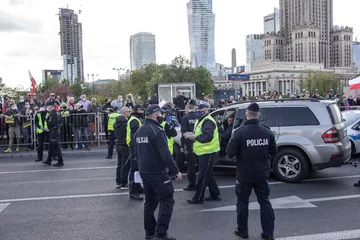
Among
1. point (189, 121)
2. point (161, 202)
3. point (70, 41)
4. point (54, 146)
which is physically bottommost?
point (161, 202)

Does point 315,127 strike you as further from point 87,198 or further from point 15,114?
point 15,114

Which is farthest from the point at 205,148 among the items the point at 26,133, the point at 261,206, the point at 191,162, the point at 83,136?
the point at 26,133

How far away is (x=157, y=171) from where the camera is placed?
5254 mm

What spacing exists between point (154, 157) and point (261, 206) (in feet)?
5.30

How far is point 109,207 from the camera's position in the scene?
7281 mm

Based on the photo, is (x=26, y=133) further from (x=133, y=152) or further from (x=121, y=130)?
(x=133, y=152)

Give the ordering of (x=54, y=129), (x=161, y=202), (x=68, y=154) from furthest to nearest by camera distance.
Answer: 1. (x=68, y=154)
2. (x=54, y=129)
3. (x=161, y=202)

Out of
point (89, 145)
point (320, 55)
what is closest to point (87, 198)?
point (89, 145)

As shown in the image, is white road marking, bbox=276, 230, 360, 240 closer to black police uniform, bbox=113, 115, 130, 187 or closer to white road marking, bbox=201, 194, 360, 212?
white road marking, bbox=201, 194, 360, 212

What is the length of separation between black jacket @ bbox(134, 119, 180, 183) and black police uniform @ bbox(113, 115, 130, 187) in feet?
11.2

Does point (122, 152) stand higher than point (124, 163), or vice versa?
point (122, 152)

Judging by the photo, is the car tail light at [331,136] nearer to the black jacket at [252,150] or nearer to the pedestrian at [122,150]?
the black jacket at [252,150]

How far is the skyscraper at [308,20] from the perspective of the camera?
172m

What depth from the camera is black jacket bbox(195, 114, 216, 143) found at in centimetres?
702
